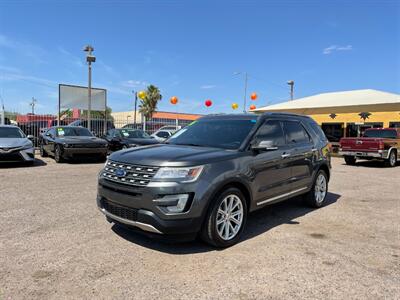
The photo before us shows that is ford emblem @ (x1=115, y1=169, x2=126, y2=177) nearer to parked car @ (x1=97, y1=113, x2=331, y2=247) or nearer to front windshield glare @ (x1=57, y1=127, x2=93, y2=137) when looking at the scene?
parked car @ (x1=97, y1=113, x2=331, y2=247)

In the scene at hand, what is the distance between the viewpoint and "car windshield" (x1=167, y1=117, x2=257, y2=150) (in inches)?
190

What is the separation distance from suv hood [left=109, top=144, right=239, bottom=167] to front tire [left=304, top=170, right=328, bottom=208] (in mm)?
2619

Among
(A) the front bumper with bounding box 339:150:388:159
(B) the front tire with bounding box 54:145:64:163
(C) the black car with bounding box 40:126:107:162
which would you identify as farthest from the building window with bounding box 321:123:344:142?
(B) the front tire with bounding box 54:145:64:163

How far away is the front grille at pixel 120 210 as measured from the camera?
12.8ft

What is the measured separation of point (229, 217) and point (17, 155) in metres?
9.63

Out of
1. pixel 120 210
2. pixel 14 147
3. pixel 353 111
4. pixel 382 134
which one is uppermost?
pixel 353 111

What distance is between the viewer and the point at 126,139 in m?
15.4

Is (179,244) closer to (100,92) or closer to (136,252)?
(136,252)

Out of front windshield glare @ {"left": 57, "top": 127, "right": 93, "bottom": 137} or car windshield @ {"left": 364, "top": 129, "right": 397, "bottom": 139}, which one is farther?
car windshield @ {"left": 364, "top": 129, "right": 397, "bottom": 139}

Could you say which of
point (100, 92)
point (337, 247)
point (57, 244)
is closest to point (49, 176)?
point (57, 244)

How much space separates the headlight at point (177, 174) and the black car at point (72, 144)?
982 cm

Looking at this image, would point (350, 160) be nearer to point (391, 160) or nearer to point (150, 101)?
point (391, 160)

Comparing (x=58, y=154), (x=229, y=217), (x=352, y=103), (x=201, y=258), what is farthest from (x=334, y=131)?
(x=201, y=258)

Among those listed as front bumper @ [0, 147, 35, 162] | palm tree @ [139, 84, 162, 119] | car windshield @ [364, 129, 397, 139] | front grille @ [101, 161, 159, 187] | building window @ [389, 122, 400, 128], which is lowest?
front bumper @ [0, 147, 35, 162]
